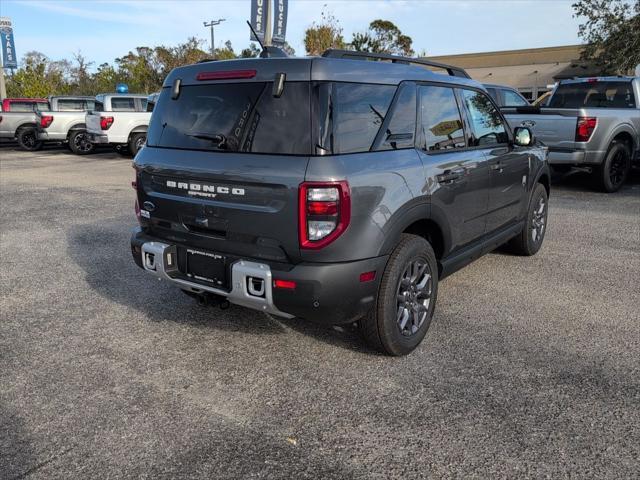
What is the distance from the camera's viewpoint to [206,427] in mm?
2775

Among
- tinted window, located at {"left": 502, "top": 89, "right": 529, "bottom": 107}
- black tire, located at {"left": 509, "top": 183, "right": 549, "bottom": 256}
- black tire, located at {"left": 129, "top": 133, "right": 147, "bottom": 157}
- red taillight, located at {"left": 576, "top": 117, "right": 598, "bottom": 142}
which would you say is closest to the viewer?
black tire, located at {"left": 509, "top": 183, "right": 549, "bottom": 256}

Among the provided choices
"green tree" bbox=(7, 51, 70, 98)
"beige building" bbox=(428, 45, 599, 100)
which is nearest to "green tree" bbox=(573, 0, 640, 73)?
"beige building" bbox=(428, 45, 599, 100)

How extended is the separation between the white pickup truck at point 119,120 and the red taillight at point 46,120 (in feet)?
7.87

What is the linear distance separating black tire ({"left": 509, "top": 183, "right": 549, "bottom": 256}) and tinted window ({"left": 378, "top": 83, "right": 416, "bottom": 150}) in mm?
2392

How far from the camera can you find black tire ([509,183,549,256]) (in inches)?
214

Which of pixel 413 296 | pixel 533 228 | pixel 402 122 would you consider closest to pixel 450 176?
pixel 402 122

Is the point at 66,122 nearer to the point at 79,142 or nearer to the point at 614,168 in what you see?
the point at 79,142

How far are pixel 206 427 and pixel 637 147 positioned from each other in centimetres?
990

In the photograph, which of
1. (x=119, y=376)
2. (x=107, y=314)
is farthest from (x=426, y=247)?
(x=107, y=314)

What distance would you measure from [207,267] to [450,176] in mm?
1786

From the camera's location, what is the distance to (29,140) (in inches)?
785

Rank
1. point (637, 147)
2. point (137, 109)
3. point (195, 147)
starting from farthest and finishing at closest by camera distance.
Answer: point (137, 109), point (637, 147), point (195, 147)

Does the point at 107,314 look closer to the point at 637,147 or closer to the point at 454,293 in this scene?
the point at 454,293

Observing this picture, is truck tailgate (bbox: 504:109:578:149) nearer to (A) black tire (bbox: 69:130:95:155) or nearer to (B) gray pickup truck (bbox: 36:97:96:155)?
(B) gray pickup truck (bbox: 36:97:96:155)
